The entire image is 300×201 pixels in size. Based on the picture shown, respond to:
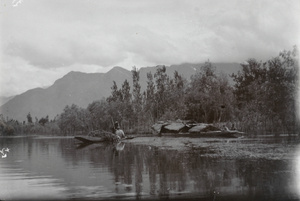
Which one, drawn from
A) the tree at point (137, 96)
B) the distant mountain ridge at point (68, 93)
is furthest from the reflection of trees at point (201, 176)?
the tree at point (137, 96)

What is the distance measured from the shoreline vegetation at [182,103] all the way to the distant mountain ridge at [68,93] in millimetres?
336

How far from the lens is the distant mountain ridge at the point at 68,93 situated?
1300 centimetres

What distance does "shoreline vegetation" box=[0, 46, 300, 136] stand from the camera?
1406cm

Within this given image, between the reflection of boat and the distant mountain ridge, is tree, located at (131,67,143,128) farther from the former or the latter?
the reflection of boat

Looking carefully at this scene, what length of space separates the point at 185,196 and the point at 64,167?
18.3 feet

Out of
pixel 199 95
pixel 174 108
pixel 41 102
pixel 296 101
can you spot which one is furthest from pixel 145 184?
pixel 199 95

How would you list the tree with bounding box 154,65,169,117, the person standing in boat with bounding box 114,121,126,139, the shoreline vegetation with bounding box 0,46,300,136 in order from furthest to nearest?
1. the tree with bounding box 154,65,169,117
2. the person standing in boat with bounding box 114,121,126,139
3. the shoreline vegetation with bounding box 0,46,300,136

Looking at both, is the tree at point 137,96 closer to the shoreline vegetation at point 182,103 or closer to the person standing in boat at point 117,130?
the shoreline vegetation at point 182,103

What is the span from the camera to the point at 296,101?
499 inches

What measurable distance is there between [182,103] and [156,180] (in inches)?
954

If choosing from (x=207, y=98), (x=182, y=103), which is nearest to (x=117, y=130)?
(x=182, y=103)

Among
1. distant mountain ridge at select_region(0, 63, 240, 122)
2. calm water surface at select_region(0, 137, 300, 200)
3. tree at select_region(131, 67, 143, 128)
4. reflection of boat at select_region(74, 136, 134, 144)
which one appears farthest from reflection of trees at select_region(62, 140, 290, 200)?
reflection of boat at select_region(74, 136, 134, 144)

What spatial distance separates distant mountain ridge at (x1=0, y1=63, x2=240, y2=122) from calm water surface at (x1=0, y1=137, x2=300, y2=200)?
2.52 meters

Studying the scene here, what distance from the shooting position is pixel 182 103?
108 ft
